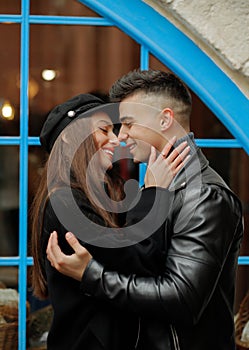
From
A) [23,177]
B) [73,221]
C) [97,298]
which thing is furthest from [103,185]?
[23,177]

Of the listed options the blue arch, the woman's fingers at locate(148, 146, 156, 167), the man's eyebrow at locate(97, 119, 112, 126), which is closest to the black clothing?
the woman's fingers at locate(148, 146, 156, 167)

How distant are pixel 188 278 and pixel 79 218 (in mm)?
433

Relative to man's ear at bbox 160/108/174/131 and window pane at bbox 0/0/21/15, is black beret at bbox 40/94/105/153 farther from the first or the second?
window pane at bbox 0/0/21/15

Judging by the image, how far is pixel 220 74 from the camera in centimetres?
349

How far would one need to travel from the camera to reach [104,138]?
8.66 ft

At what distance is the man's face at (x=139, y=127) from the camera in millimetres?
2520

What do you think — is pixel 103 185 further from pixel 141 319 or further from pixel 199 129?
pixel 199 129

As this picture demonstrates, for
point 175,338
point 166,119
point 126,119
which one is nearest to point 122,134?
point 126,119

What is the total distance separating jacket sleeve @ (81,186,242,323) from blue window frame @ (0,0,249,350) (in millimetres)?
1305

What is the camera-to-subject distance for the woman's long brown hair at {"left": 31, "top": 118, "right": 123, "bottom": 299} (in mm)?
2451

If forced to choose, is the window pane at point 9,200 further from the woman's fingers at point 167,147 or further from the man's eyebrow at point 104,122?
the woman's fingers at point 167,147

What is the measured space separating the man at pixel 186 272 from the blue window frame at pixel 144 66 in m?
1.07

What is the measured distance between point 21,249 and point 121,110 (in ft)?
4.00

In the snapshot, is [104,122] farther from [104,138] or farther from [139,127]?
[139,127]
